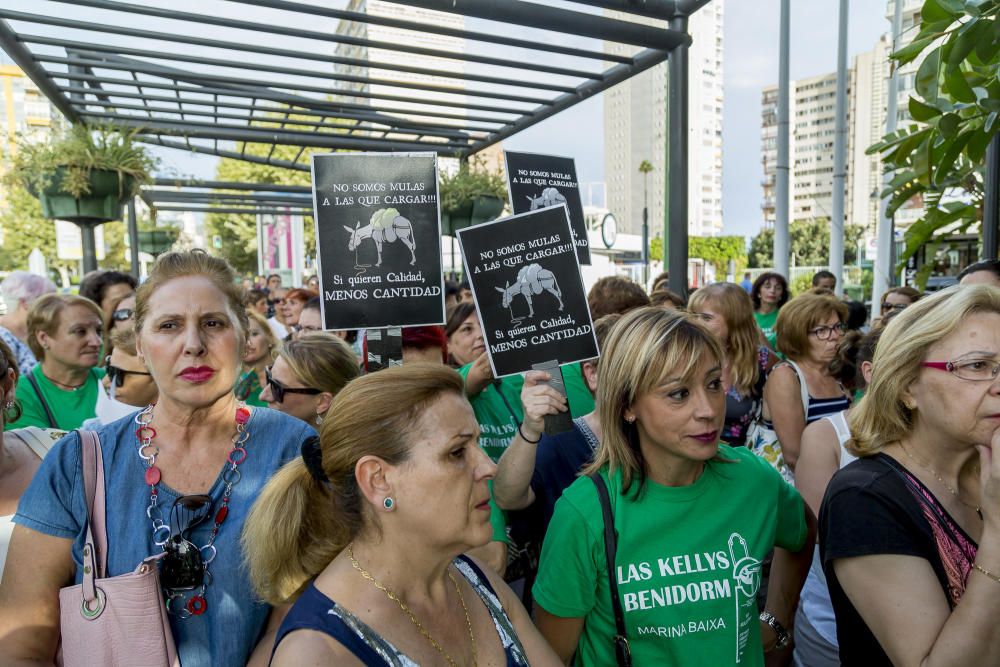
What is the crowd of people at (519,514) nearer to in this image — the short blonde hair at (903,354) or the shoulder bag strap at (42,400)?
the short blonde hair at (903,354)

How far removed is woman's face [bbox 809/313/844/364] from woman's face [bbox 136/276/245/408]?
3.28m

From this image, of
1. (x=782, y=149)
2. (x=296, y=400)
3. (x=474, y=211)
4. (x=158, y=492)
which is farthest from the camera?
(x=782, y=149)

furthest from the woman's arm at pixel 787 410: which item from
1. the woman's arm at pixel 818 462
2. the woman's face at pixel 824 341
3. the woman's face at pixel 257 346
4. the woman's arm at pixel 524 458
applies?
the woman's face at pixel 257 346

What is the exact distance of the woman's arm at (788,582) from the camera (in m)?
2.48

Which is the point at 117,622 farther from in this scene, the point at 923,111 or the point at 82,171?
the point at 82,171

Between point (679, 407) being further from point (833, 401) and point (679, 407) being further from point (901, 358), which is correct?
point (833, 401)

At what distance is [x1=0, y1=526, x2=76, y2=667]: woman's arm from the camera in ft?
6.03

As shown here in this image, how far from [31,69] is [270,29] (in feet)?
6.49

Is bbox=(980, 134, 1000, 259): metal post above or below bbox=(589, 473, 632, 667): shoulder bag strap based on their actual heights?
above

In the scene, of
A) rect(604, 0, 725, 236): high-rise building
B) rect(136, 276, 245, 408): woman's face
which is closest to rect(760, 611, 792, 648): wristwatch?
rect(136, 276, 245, 408): woman's face

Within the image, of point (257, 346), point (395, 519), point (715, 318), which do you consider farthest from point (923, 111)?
point (257, 346)

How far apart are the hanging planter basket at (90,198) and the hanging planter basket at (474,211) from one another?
3.06 metres

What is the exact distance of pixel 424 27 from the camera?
14.3 ft

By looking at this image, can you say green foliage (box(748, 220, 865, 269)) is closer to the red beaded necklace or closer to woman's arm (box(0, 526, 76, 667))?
the red beaded necklace
